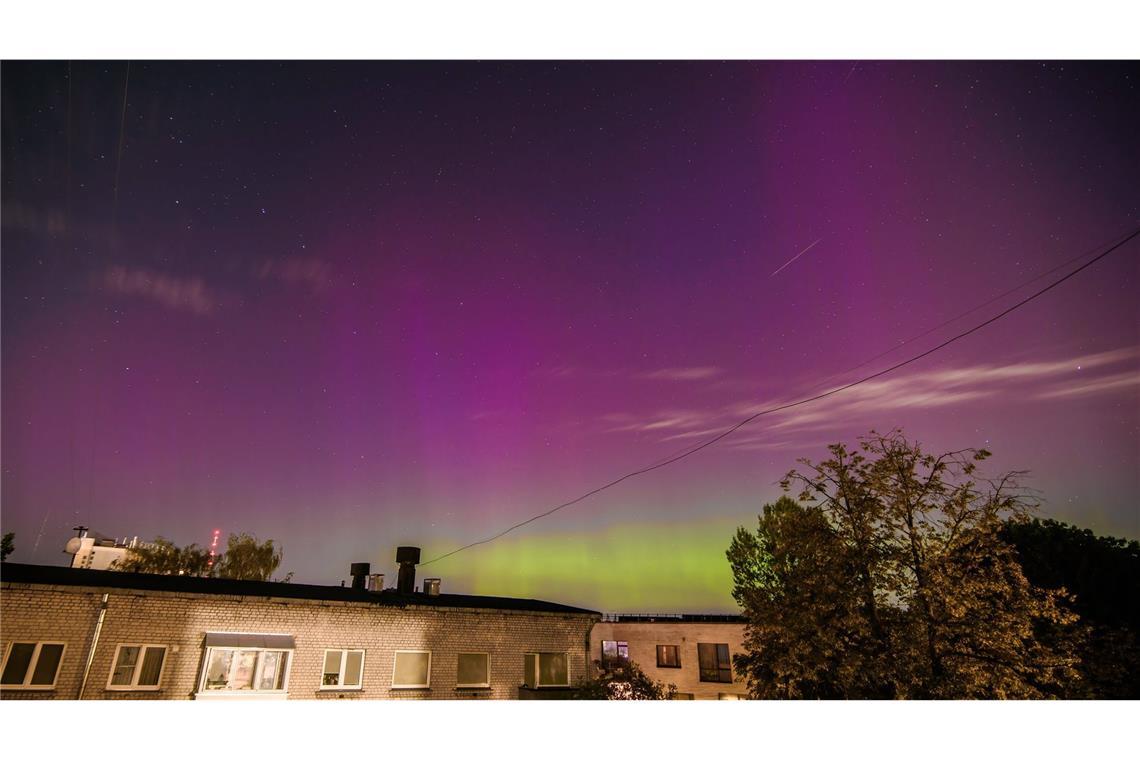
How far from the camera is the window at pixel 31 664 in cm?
1201

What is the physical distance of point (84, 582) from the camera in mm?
13289

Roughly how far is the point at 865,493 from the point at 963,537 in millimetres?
1965

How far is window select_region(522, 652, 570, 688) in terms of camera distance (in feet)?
60.7

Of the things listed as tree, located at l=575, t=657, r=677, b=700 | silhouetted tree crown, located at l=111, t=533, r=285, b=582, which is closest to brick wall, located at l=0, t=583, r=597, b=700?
tree, located at l=575, t=657, r=677, b=700

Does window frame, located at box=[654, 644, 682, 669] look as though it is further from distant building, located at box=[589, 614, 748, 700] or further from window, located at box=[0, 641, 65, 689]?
window, located at box=[0, 641, 65, 689]

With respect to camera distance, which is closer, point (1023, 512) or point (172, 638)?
point (1023, 512)

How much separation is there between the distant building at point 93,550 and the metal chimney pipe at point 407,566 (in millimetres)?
9506

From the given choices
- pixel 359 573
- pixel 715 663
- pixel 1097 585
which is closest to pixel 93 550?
pixel 359 573

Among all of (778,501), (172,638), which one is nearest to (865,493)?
(778,501)

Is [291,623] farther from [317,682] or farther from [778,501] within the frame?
[778,501]

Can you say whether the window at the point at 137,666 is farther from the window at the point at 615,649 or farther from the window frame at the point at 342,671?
the window at the point at 615,649

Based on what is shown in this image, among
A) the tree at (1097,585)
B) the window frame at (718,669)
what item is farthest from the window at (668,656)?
the tree at (1097,585)
